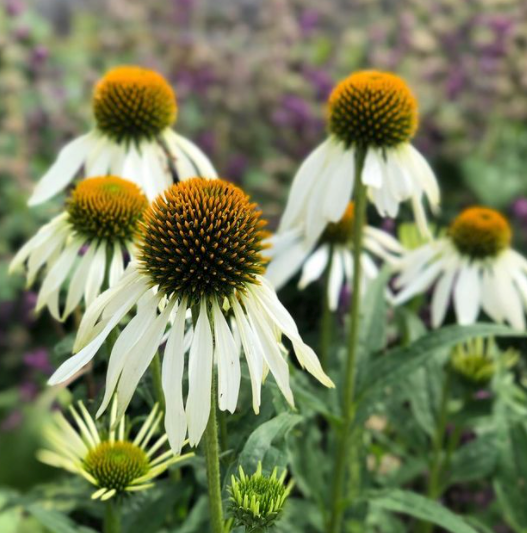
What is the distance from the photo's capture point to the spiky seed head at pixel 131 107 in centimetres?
146

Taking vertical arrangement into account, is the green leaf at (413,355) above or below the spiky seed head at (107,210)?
below

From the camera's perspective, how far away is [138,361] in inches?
34.2

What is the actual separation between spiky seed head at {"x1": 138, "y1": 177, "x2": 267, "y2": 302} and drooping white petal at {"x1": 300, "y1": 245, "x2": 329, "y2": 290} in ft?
2.09

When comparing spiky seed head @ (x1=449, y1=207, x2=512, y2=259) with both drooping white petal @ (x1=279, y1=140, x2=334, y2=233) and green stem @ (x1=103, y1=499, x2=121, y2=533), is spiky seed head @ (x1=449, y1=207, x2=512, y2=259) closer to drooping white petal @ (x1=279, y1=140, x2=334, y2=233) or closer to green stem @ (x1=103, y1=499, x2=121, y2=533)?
drooping white petal @ (x1=279, y1=140, x2=334, y2=233)

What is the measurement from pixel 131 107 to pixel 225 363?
2.34 ft

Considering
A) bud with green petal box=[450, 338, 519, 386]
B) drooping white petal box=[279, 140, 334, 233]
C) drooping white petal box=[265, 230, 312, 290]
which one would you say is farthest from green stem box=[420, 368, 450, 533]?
drooping white petal box=[279, 140, 334, 233]

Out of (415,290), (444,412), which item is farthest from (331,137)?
(444,412)

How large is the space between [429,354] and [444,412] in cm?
33

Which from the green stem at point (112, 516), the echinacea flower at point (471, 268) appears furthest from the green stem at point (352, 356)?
the green stem at point (112, 516)

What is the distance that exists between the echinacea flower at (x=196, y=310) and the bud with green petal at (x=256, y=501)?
0.09 meters

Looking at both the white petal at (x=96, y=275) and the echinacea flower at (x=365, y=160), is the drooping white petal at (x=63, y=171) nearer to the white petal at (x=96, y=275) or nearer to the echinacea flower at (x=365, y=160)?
the white petal at (x=96, y=275)

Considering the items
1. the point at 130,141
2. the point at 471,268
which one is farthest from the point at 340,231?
the point at 130,141

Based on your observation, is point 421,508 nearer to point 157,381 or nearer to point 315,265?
point 157,381

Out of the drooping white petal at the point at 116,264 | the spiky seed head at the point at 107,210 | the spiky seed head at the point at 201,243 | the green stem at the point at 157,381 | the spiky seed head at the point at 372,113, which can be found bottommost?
the green stem at the point at 157,381
